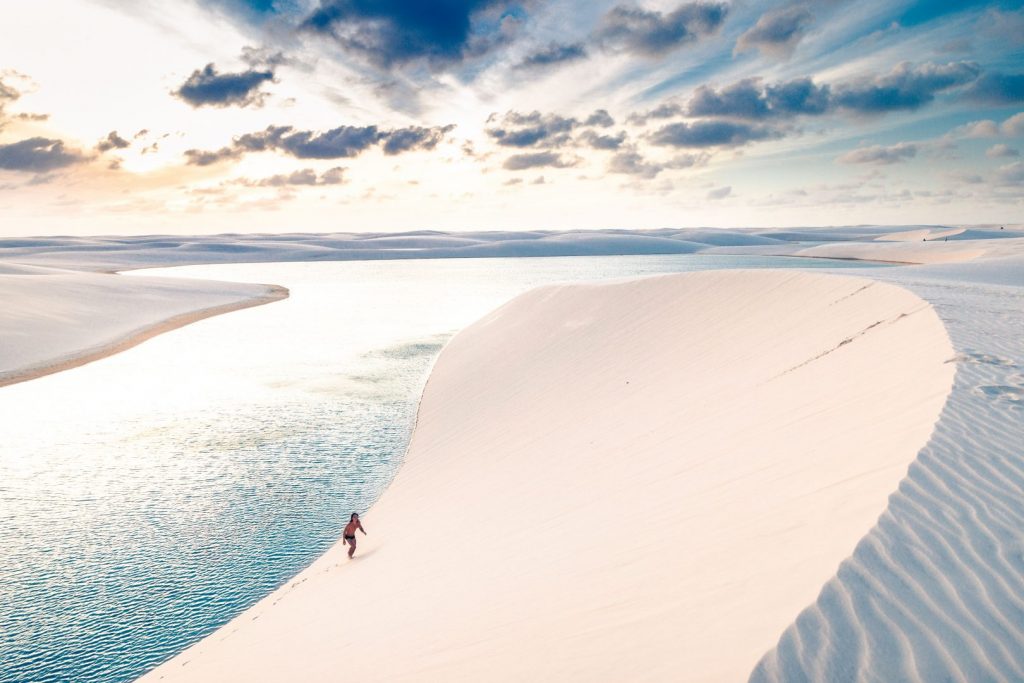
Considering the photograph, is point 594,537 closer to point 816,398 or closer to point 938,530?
point 938,530

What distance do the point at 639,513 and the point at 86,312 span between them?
31168 mm

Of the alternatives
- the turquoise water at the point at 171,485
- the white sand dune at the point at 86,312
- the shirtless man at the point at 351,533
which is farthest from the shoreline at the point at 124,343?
the shirtless man at the point at 351,533

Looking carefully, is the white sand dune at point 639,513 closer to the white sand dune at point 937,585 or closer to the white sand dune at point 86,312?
the white sand dune at point 937,585

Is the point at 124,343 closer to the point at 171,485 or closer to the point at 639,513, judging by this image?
the point at 171,485

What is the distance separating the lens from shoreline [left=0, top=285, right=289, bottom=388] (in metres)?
18.4

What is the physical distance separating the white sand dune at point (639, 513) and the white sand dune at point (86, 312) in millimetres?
16696

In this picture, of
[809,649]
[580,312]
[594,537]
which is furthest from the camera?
[580,312]

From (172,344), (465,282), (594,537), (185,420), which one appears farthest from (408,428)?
(465,282)

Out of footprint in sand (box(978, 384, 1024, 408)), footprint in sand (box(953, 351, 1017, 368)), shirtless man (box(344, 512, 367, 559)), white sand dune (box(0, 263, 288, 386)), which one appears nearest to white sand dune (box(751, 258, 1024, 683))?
footprint in sand (box(978, 384, 1024, 408))

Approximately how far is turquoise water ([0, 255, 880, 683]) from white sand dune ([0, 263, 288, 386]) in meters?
1.73

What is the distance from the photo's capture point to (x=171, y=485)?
33.5 feet

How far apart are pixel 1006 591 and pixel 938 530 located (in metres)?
0.47

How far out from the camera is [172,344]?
2450 centimetres

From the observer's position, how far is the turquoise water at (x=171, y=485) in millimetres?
6598
